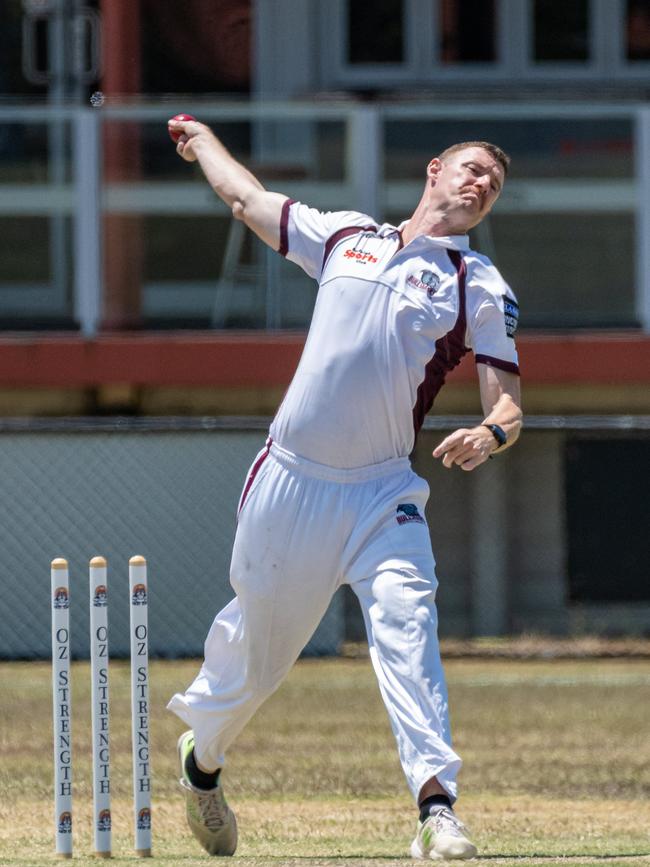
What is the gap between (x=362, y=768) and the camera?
8.61 meters

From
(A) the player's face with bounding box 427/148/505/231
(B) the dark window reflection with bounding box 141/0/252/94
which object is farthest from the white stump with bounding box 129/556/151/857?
(B) the dark window reflection with bounding box 141/0/252/94

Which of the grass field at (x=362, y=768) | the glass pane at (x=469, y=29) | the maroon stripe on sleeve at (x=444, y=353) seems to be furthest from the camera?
the glass pane at (x=469, y=29)

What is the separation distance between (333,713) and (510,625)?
3037mm

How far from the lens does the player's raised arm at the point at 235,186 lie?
619 centimetres

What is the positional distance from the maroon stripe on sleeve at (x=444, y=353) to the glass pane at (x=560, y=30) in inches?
417

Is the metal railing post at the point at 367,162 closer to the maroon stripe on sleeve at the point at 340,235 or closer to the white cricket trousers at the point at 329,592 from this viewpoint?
the maroon stripe on sleeve at the point at 340,235

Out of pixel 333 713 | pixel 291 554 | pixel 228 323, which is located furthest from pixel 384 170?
pixel 291 554

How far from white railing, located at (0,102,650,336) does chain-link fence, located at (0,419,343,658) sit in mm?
989

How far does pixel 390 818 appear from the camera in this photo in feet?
24.1

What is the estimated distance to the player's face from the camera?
6004 millimetres

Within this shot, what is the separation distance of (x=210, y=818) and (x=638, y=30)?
11.3 m

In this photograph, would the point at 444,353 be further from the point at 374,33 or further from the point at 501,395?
the point at 374,33

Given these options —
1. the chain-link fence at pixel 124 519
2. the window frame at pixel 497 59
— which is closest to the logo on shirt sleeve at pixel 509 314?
the chain-link fence at pixel 124 519

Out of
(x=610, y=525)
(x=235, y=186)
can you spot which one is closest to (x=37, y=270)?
(x=610, y=525)
